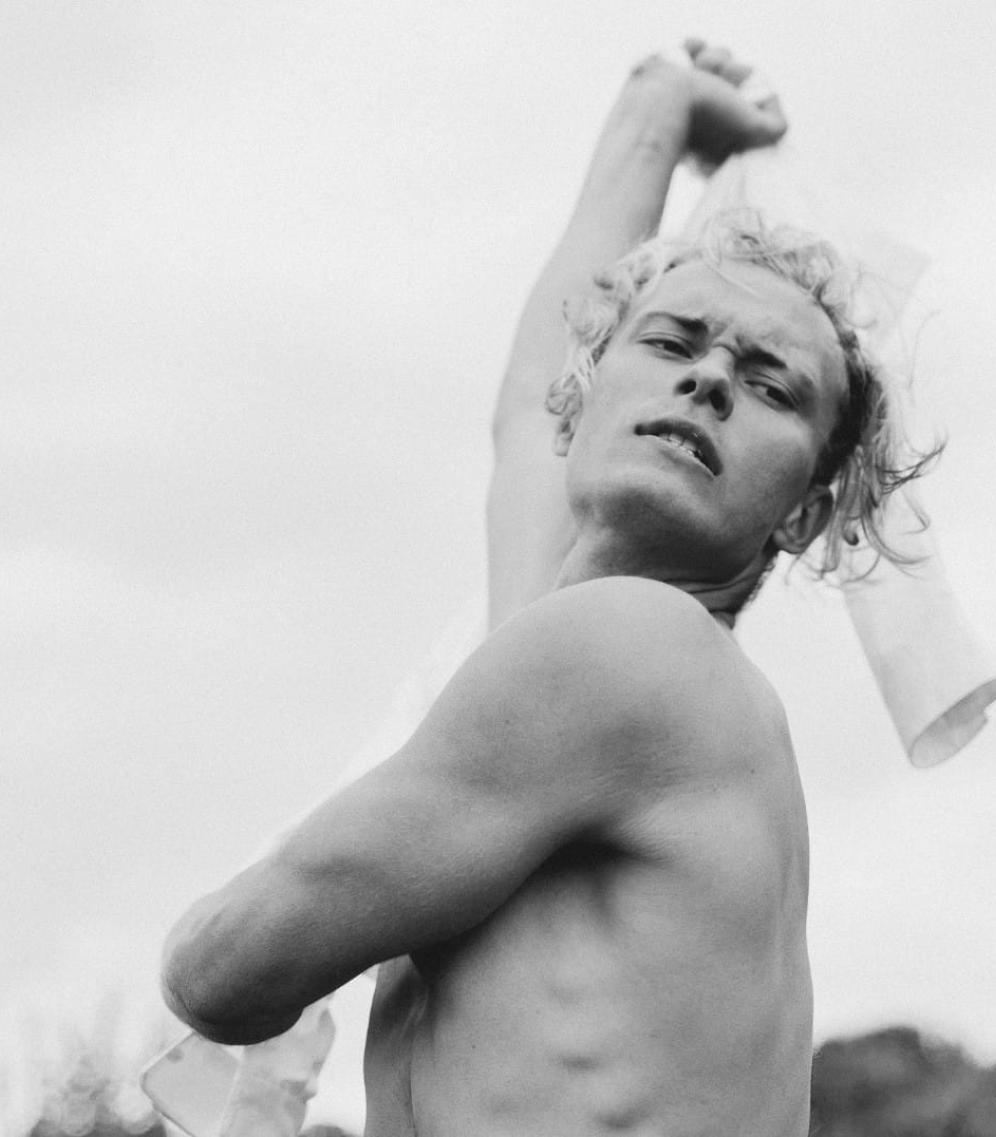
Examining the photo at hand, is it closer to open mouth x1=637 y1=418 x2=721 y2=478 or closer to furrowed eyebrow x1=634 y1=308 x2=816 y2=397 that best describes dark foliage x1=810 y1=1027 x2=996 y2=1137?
furrowed eyebrow x1=634 y1=308 x2=816 y2=397

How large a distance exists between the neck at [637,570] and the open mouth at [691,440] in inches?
6.2

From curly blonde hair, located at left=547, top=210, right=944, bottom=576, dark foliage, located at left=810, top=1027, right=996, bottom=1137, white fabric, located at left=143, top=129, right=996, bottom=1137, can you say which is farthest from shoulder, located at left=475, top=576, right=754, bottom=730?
dark foliage, located at left=810, top=1027, right=996, bottom=1137

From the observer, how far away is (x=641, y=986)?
115 inches

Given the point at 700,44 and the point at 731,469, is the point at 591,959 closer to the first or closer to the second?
the point at 731,469

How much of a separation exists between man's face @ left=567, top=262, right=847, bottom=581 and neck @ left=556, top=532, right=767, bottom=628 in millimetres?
17

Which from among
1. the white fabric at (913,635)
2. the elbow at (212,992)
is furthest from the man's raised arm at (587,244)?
the elbow at (212,992)

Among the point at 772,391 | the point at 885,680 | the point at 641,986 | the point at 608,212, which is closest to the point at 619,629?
the point at 641,986

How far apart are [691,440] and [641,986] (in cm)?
87

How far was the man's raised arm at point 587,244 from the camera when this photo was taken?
4094 millimetres

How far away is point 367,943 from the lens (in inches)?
115

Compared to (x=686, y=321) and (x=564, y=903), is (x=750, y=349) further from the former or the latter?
(x=564, y=903)

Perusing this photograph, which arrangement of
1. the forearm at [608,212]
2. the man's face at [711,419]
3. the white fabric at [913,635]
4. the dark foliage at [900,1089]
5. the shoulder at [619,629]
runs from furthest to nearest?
the dark foliage at [900,1089] → the forearm at [608,212] → the white fabric at [913,635] → the man's face at [711,419] → the shoulder at [619,629]

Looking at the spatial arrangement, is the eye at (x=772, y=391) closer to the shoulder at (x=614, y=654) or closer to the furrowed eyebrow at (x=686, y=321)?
the furrowed eyebrow at (x=686, y=321)

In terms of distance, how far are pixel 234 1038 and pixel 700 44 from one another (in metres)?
3.01
